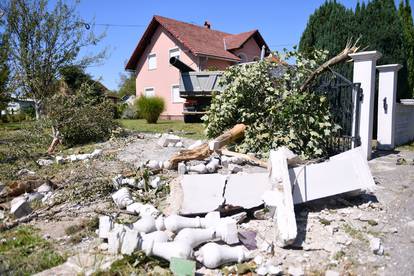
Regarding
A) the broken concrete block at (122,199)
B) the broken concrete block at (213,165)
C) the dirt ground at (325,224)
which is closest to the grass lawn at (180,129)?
the broken concrete block at (213,165)

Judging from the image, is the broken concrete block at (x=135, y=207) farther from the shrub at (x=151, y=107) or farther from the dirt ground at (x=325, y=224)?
the shrub at (x=151, y=107)

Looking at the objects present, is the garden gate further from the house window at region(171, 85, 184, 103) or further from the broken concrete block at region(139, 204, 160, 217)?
the house window at region(171, 85, 184, 103)

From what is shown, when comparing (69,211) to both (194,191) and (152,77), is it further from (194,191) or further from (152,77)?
(152,77)

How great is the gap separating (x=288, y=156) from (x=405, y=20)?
30.1ft

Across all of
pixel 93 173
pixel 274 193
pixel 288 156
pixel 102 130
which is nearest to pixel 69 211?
pixel 93 173

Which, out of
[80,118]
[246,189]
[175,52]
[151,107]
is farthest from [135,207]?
[175,52]

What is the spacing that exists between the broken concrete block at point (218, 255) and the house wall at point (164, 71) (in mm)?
17549

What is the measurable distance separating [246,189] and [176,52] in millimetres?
17945

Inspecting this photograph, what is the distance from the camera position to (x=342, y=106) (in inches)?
249

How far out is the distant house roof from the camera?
1930 cm

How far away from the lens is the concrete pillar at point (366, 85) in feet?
19.3

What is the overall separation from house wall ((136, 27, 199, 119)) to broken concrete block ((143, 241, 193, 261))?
17578 millimetres

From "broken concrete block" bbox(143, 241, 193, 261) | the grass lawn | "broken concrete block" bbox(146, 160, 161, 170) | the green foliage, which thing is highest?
the grass lawn

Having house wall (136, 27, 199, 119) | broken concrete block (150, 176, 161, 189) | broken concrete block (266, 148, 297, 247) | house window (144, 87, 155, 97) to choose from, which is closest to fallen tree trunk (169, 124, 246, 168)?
broken concrete block (150, 176, 161, 189)
